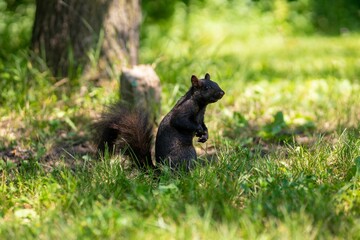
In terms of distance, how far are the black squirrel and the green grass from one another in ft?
Result: 0.44

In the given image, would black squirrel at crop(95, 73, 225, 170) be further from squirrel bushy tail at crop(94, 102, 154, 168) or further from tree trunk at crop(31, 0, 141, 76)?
tree trunk at crop(31, 0, 141, 76)

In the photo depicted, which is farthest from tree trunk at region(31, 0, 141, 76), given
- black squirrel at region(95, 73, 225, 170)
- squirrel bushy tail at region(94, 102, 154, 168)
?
black squirrel at region(95, 73, 225, 170)

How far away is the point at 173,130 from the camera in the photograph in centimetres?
379

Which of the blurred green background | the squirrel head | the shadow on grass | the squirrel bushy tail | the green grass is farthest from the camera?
the blurred green background

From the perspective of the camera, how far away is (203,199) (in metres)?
3.09

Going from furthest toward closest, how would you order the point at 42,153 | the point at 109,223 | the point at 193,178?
1. the point at 42,153
2. the point at 193,178
3. the point at 109,223

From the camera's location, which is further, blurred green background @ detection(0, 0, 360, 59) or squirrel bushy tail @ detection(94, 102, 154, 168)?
blurred green background @ detection(0, 0, 360, 59)

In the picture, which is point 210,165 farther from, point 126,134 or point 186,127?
point 126,134

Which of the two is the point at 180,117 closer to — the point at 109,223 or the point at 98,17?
the point at 109,223

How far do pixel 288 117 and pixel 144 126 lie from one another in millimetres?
2026

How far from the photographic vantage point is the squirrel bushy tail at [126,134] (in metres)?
3.83

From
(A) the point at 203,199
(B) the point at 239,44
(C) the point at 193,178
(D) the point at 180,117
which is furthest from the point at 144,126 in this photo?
(B) the point at 239,44

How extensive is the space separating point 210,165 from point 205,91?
0.49 m

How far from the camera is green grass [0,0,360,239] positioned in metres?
2.78
